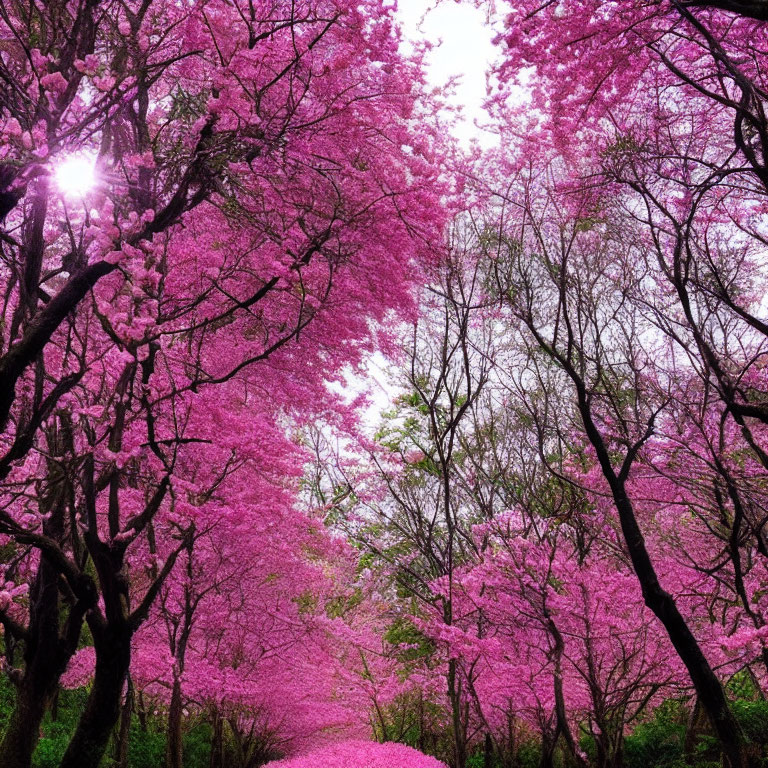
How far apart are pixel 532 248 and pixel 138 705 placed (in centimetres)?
1259

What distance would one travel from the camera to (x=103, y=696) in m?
5.86

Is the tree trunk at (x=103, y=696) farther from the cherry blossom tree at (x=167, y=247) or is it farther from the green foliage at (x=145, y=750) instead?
the green foliage at (x=145, y=750)

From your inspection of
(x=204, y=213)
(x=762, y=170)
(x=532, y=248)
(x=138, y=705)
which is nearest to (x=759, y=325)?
(x=762, y=170)

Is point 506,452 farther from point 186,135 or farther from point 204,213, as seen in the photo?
point 186,135

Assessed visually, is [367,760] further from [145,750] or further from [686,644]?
[686,644]

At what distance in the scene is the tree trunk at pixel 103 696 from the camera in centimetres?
579

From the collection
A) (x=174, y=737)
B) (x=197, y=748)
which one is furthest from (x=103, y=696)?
(x=197, y=748)

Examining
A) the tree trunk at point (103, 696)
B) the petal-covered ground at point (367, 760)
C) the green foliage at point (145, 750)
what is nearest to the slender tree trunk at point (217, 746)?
the green foliage at point (145, 750)

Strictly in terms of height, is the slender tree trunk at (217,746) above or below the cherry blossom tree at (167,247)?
below

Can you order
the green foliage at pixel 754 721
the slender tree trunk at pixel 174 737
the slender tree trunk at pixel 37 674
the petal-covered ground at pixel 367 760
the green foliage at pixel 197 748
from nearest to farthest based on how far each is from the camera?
the slender tree trunk at pixel 37 674
the petal-covered ground at pixel 367 760
the slender tree trunk at pixel 174 737
the green foliage at pixel 754 721
the green foliage at pixel 197 748

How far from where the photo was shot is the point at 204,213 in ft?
25.5

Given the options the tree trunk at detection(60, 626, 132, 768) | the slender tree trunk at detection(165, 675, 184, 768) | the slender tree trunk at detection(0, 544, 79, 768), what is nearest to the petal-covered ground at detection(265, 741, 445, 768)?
the slender tree trunk at detection(165, 675, 184, 768)

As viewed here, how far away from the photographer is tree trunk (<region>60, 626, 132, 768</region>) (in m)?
5.79

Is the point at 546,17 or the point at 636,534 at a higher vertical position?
the point at 546,17
